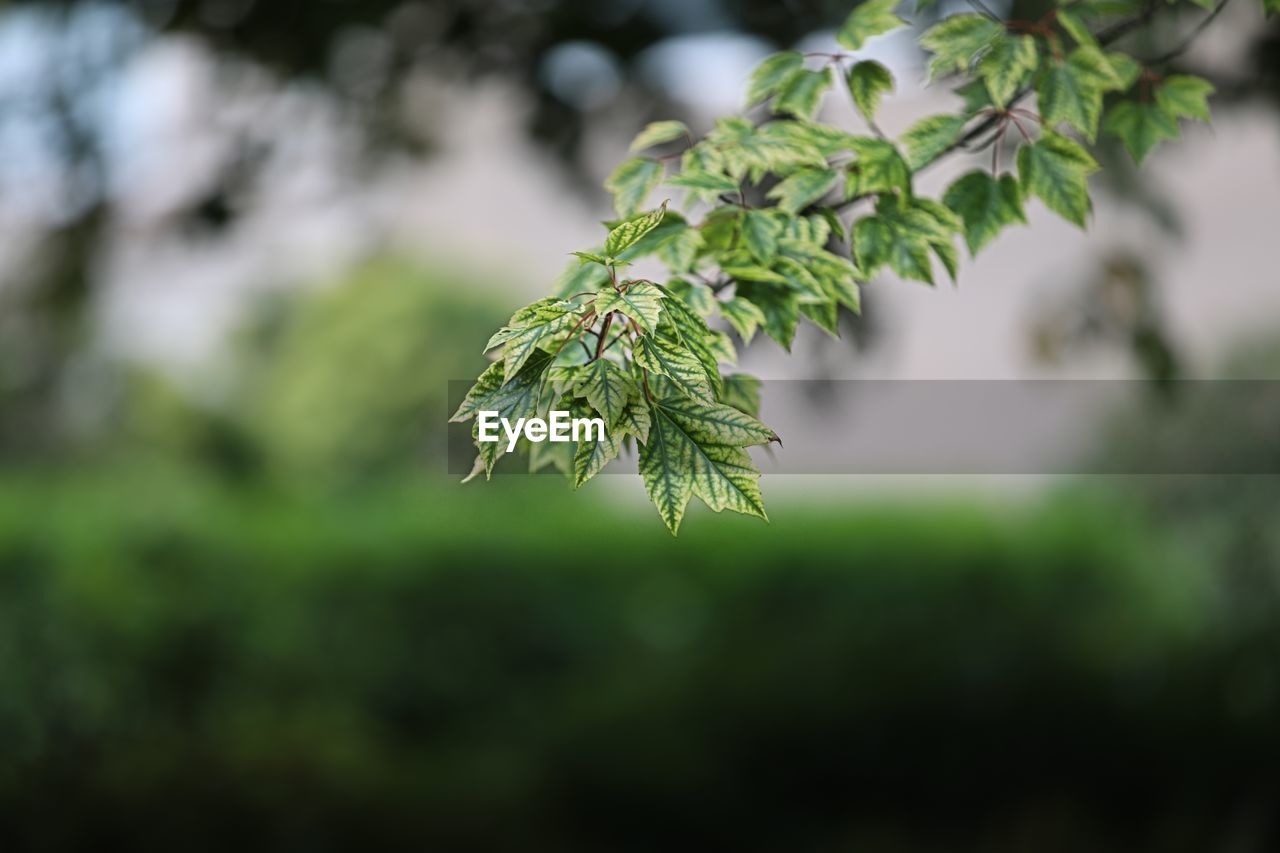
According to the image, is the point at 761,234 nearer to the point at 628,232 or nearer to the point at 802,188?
the point at 802,188

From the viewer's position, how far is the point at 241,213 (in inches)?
122

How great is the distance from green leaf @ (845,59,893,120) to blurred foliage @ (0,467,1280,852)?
3.22m

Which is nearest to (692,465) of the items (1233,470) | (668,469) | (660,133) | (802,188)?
(668,469)

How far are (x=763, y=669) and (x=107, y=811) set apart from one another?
2.39 meters

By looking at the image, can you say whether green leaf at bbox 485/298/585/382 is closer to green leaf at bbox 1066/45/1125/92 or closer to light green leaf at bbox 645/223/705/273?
light green leaf at bbox 645/223/705/273

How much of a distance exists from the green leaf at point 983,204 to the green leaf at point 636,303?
41cm

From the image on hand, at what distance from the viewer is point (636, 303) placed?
31.5 inches

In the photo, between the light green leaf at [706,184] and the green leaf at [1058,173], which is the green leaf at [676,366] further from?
the green leaf at [1058,173]

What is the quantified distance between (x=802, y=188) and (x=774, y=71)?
0.18m

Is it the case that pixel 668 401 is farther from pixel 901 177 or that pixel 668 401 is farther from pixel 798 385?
pixel 798 385

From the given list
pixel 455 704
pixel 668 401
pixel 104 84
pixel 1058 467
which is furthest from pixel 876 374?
pixel 1058 467

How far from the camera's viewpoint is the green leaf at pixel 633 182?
3.66ft

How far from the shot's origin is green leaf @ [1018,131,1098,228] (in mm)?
1100

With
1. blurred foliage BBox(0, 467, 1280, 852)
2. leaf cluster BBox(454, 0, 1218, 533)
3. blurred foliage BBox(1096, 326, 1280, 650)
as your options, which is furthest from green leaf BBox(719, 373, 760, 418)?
blurred foliage BBox(1096, 326, 1280, 650)
